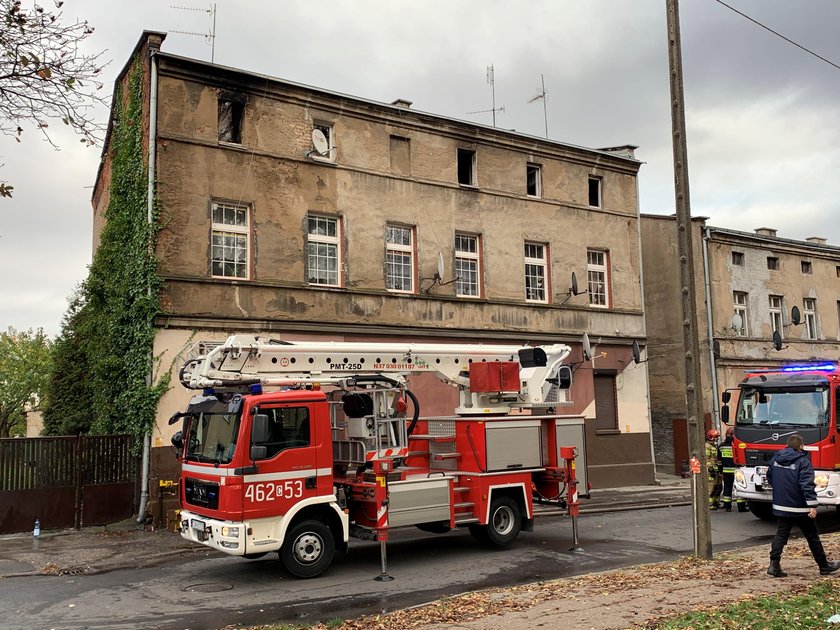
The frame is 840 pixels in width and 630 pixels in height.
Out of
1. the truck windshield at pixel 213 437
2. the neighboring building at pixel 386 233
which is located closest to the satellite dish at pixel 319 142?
the neighboring building at pixel 386 233

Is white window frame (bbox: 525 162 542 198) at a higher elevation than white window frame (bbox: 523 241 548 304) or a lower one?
higher

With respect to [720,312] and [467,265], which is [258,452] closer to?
[467,265]

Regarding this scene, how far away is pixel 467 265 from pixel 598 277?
5.00 m

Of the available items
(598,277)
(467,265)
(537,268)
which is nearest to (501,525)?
(467,265)

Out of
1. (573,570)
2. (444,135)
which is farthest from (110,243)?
(573,570)

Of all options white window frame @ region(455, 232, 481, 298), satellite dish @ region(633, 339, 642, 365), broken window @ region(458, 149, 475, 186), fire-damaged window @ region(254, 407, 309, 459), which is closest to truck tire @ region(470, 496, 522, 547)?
fire-damaged window @ region(254, 407, 309, 459)

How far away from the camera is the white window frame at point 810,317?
3155 cm

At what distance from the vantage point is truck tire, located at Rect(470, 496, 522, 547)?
Result: 12.8m

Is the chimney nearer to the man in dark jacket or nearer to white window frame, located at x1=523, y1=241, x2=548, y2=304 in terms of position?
white window frame, located at x1=523, y1=241, x2=548, y2=304

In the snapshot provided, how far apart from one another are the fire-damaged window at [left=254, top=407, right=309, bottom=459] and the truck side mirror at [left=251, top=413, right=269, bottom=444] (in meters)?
0.04

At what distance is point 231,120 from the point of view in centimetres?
1788

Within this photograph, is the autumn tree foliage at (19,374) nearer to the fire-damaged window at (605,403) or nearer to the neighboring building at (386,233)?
the neighboring building at (386,233)

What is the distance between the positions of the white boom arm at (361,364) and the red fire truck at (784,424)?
13.2 ft

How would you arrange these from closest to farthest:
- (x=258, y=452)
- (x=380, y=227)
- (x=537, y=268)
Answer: (x=258, y=452) < (x=380, y=227) < (x=537, y=268)
